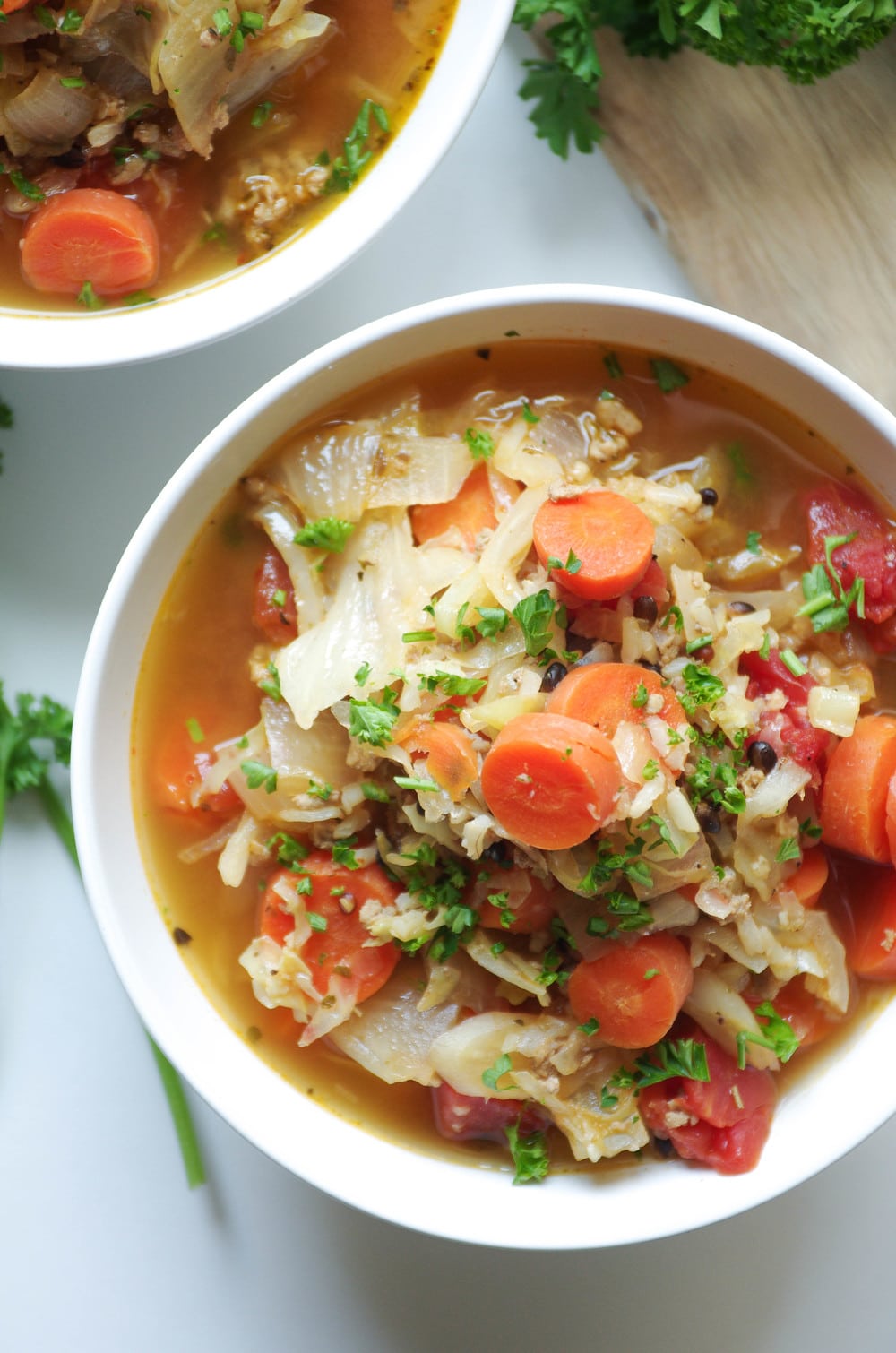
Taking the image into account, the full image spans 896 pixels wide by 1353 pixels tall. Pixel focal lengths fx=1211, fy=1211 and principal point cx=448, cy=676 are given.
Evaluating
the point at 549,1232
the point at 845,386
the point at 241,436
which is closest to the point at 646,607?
the point at 845,386

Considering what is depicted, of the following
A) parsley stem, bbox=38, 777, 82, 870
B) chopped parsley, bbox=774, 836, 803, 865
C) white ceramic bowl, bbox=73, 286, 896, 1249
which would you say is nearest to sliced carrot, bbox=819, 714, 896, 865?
chopped parsley, bbox=774, 836, 803, 865

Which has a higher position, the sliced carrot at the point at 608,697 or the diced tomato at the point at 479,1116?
the sliced carrot at the point at 608,697

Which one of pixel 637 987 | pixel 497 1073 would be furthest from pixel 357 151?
pixel 497 1073

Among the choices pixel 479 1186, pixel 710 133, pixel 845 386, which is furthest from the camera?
pixel 710 133

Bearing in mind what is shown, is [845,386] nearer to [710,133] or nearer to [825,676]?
[825,676]

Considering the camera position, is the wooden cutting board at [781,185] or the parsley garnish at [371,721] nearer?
the parsley garnish at [371,721]

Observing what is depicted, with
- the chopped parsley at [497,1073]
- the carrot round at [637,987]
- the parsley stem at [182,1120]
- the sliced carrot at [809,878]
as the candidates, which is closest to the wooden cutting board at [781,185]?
the sliced carrot at [809,878]

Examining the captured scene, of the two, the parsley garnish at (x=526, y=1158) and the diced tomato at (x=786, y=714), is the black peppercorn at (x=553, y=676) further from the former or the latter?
the parsley garnish at (x=526, y=1158)
